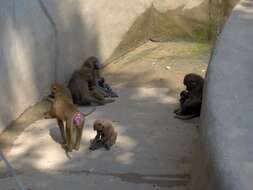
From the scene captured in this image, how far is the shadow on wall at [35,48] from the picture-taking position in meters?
5.94

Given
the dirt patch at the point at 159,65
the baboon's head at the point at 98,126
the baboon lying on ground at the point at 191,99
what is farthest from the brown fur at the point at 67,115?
the dirt patch at the point at 159,65

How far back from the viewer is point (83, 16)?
7465mm

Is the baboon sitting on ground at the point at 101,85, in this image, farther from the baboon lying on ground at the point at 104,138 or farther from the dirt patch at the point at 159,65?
the baboon lying on ground at the point at 104,138

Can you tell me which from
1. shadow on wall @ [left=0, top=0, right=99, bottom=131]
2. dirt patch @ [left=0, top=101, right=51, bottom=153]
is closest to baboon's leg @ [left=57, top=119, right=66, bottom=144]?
dirt patch @ [left=0, top=101, right=51, bottom=153]

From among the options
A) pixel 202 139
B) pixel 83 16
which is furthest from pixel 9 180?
pixel 83 16

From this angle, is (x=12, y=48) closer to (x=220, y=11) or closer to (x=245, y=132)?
(x=245, y=132)

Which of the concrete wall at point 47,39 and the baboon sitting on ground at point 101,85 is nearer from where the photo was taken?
the concrete wall at point 47,39

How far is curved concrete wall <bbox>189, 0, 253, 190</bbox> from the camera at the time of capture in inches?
118

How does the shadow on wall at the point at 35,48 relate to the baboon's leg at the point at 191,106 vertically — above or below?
above

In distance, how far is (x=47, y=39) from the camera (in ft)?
22.0

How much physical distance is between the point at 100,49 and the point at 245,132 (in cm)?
480

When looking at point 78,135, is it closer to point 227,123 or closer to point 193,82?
point 193,82

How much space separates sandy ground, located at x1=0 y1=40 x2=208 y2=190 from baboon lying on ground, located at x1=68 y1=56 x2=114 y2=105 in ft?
0.36

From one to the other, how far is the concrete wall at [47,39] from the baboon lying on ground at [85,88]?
9.5 inches
